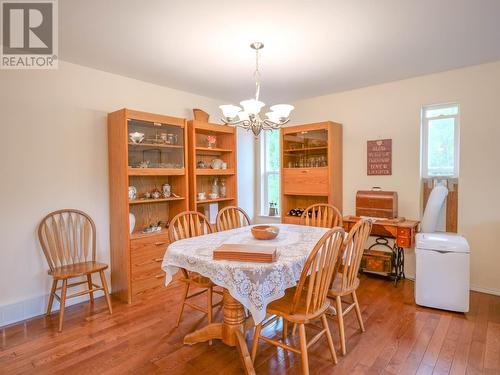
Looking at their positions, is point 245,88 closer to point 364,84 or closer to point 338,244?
point 364,84

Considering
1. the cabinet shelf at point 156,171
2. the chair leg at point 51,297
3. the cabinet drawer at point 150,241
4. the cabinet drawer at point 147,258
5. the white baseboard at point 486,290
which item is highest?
the cabinet shelf at point 156,171

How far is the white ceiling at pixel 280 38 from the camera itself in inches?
79.7

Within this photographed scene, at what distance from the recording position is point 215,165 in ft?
13.7

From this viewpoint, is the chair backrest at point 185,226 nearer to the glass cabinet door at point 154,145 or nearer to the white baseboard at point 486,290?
the glass cabinet door at point 154,145

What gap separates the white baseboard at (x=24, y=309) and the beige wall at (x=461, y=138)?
3549 millimetres

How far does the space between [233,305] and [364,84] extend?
3.07 meters

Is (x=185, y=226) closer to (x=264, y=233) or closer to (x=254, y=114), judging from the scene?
(x=264, y=233)

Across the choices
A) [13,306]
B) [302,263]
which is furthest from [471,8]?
[13,306]

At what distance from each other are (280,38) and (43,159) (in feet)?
7.82

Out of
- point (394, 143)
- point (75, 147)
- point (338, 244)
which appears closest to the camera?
point (338, 244)

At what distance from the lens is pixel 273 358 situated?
2.08 m

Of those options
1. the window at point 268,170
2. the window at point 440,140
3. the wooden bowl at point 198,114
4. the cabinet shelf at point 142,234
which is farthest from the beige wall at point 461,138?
the cabinet shelf at point 142,234

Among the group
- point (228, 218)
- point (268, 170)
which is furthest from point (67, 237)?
A: point (268, 170)

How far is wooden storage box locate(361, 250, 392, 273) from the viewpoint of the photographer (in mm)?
3498
